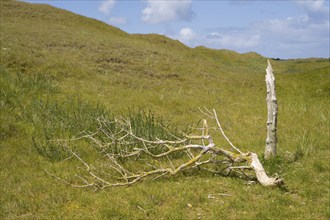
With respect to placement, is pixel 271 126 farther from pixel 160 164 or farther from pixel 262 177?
pixel 160 164

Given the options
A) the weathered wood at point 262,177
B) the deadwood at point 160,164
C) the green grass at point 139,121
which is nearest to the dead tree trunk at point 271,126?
the green grass at point 139,121

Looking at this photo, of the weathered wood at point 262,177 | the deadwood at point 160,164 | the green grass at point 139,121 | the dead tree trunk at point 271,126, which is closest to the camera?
the green grass at point 139,121

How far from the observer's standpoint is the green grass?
7.71 m

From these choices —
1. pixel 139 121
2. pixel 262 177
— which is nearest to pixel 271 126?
pixel 262 177

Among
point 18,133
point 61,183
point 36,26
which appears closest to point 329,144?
point 61,183

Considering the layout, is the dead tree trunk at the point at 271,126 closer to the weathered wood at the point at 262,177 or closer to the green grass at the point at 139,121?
the green grass at the point at 139,121

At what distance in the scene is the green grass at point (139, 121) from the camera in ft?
25.3

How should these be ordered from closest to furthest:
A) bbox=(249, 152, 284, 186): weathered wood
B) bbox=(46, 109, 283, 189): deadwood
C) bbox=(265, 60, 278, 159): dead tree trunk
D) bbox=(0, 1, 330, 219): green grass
Result: bbox=(0, 1, 330, 219): green grass → bbox=(249, 152, 284, 186): weathered wood → bbox=(46, 109, 283, 189): deadwood → bbox=(265, 60, 278, 159): dead tree trunk

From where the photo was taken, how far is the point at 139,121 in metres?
11.8

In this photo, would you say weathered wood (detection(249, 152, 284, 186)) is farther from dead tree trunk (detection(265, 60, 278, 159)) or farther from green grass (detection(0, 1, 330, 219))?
dead tree trunk (detection(265, 60, 278, 159))

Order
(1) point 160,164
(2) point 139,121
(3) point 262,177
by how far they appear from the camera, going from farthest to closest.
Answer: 1. (2) point 139,121
2. (1) point 160,164
3. (3) point 262,177

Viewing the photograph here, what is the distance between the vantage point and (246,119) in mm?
16234

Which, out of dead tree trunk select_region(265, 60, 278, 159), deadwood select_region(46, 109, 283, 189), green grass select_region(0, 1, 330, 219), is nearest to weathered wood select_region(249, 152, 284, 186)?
deadwood select_region(46, 109, 283, 189)

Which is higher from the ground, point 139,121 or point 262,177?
point 139,121
